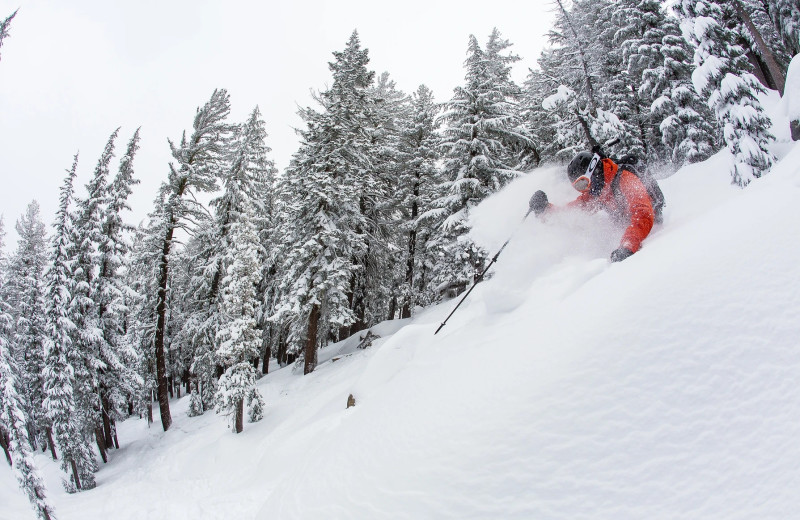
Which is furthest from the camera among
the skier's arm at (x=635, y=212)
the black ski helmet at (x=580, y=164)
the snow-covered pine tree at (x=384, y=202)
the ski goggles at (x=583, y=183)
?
the snow-covered pine tree at (x=384, y=202)

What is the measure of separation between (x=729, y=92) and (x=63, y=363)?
26594mm

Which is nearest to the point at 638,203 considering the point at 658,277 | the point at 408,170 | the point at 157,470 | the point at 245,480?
the point at 658,277

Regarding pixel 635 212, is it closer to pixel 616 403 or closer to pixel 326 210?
pixel 616 403

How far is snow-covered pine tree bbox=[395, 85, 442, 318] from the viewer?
23.4 meters

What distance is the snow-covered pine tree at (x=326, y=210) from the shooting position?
17.3 metres

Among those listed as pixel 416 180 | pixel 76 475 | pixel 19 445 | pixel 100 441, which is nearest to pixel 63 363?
pixel 76 475

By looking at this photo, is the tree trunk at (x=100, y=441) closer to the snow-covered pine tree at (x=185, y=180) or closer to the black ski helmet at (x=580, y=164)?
the snow-covered pine tree at (x=185, y=180)

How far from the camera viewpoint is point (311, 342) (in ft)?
59.0

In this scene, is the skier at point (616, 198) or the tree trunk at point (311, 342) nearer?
the skier at point (616, 198)

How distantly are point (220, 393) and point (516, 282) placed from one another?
13719 mm

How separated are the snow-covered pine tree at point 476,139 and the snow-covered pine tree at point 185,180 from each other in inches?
444

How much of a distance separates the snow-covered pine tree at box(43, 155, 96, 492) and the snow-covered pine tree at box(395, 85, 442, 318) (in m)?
16.9

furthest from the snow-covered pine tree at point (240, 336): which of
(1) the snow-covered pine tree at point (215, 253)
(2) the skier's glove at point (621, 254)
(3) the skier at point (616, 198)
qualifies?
(2) the skier's glove at point (621, 254)

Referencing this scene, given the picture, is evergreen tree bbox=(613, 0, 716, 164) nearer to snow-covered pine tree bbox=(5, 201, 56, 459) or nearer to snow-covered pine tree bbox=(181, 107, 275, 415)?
snow-covered pine tree bbox=(181, 107, 275, 415)
